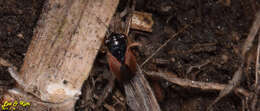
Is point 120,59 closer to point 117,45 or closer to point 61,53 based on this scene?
point 117,45

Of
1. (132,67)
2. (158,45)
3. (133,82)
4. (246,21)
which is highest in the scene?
(246,21)

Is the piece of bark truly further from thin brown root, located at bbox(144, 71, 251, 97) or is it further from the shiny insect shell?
thin brown root, located at bbox(144, 71, 251, 97)

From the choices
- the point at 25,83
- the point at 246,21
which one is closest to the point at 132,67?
the point at 25,83

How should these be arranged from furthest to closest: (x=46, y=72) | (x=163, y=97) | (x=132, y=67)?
(x=163, y=97) → (x=132, y=67) → (x=46, y=72)

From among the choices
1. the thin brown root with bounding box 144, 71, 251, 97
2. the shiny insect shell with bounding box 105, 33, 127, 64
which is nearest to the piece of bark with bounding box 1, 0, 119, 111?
the shiny insect shell with bounding box 105, 33, 127, 64

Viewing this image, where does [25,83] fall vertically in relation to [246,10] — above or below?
A: below

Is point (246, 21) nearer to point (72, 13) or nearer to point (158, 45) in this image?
point (158, 45)

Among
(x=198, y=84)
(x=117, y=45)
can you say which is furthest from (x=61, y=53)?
(x=198, y=84)
